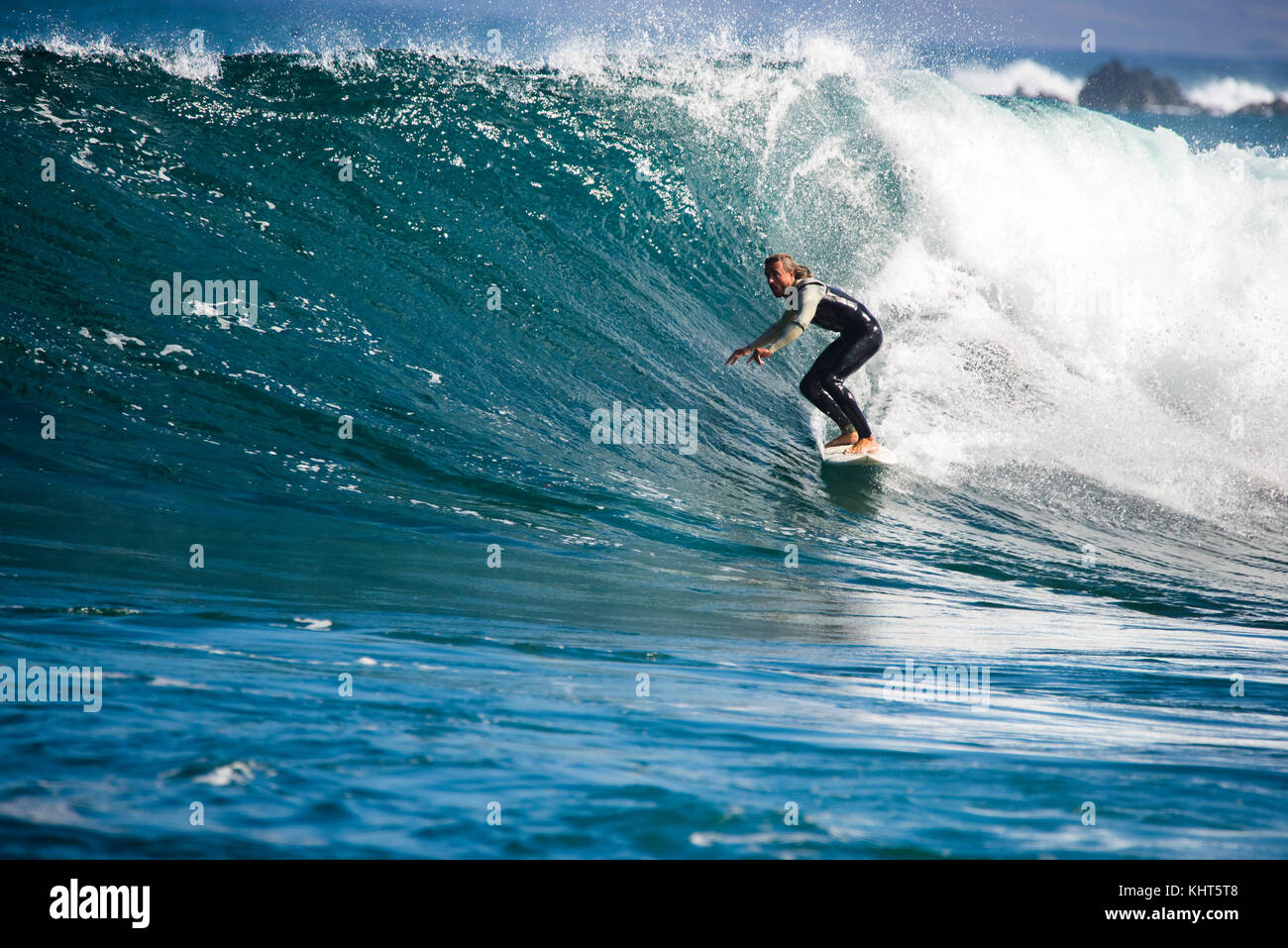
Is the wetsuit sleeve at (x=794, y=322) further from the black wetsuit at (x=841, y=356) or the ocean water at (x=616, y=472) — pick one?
the ocean water at (x=616, y=472)

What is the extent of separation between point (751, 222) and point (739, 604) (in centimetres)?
762

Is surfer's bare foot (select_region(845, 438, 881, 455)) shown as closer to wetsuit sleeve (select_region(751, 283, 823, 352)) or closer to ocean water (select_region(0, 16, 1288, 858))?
ocean water (select_region(0, 16, 1288, 858))

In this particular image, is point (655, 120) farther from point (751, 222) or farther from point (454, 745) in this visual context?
point (454, 745)

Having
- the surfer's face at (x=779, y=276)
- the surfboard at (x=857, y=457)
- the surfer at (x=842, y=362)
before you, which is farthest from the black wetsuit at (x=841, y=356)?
the surfer's face at (x=779, y=276)

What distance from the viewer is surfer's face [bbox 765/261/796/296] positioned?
7.23 metres

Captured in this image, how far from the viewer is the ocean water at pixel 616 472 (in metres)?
2.29

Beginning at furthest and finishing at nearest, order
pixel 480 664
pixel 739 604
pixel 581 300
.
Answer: pixel 581 300
pixel 739 604
pixel 480 664

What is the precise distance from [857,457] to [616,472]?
210 cm

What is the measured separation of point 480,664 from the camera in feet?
10.9

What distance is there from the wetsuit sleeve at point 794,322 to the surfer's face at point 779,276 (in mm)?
137

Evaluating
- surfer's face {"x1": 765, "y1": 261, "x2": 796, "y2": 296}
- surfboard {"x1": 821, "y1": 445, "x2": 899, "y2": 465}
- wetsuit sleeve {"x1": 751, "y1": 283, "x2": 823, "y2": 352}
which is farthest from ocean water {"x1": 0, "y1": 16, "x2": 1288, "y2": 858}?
surfer's face {"x1": 765, "y1": 261, "x2": 796, "y2": 296}

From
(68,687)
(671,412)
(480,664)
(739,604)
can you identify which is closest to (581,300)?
(671,412)

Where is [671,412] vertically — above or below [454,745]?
above

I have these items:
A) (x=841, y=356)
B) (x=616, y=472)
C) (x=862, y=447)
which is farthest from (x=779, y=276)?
(x=616, y=472)
